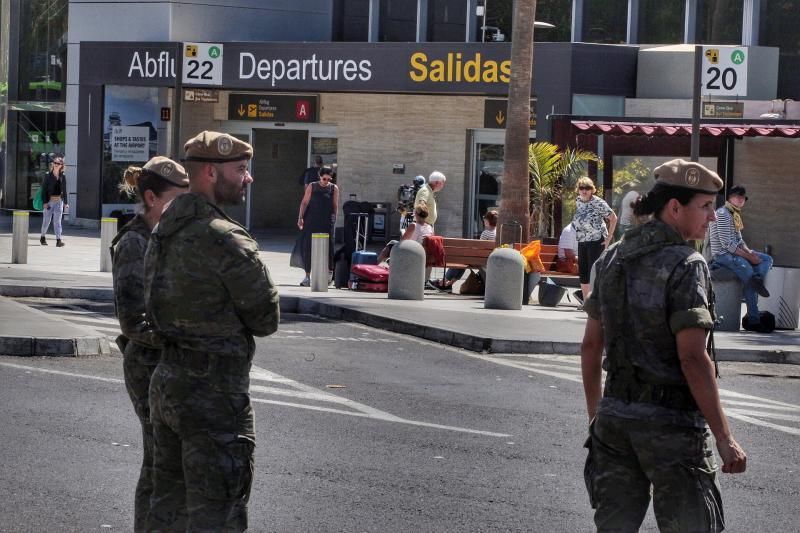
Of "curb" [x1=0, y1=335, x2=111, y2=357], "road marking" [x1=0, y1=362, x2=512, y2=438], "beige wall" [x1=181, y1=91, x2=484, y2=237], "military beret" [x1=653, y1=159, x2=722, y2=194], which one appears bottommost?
"road marking" [x1=0, y1=362, x2=512, y2=438]

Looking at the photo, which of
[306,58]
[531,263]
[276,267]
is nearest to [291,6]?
[306,58]

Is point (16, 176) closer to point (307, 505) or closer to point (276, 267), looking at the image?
point (276, 267)

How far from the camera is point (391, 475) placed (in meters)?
8.10

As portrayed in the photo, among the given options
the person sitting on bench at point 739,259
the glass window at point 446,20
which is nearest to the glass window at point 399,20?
the glass window at point 446,20

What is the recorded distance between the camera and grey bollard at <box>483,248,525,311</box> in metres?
17.7

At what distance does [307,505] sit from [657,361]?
310cm

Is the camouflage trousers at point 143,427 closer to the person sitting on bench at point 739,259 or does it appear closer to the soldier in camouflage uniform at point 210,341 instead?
the soldier in camouflage uniform at point 210,341

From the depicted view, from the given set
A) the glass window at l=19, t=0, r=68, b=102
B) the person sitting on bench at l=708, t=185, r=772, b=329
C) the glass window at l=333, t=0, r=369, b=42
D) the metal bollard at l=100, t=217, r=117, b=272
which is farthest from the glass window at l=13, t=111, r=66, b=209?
the person sitting on bench at l=708, t=185, r=772, b=329

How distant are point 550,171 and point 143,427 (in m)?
18.7

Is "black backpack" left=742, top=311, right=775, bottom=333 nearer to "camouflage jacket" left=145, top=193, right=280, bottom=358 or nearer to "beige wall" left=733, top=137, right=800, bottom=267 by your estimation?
"beige wall" left=733, top=137, right=800, bottom=267

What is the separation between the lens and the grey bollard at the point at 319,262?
1903cm

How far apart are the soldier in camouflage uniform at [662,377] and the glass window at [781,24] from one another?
2528 cm

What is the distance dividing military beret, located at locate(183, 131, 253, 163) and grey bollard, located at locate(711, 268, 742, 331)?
11.6m

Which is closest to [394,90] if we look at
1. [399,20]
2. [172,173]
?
[399,20]
